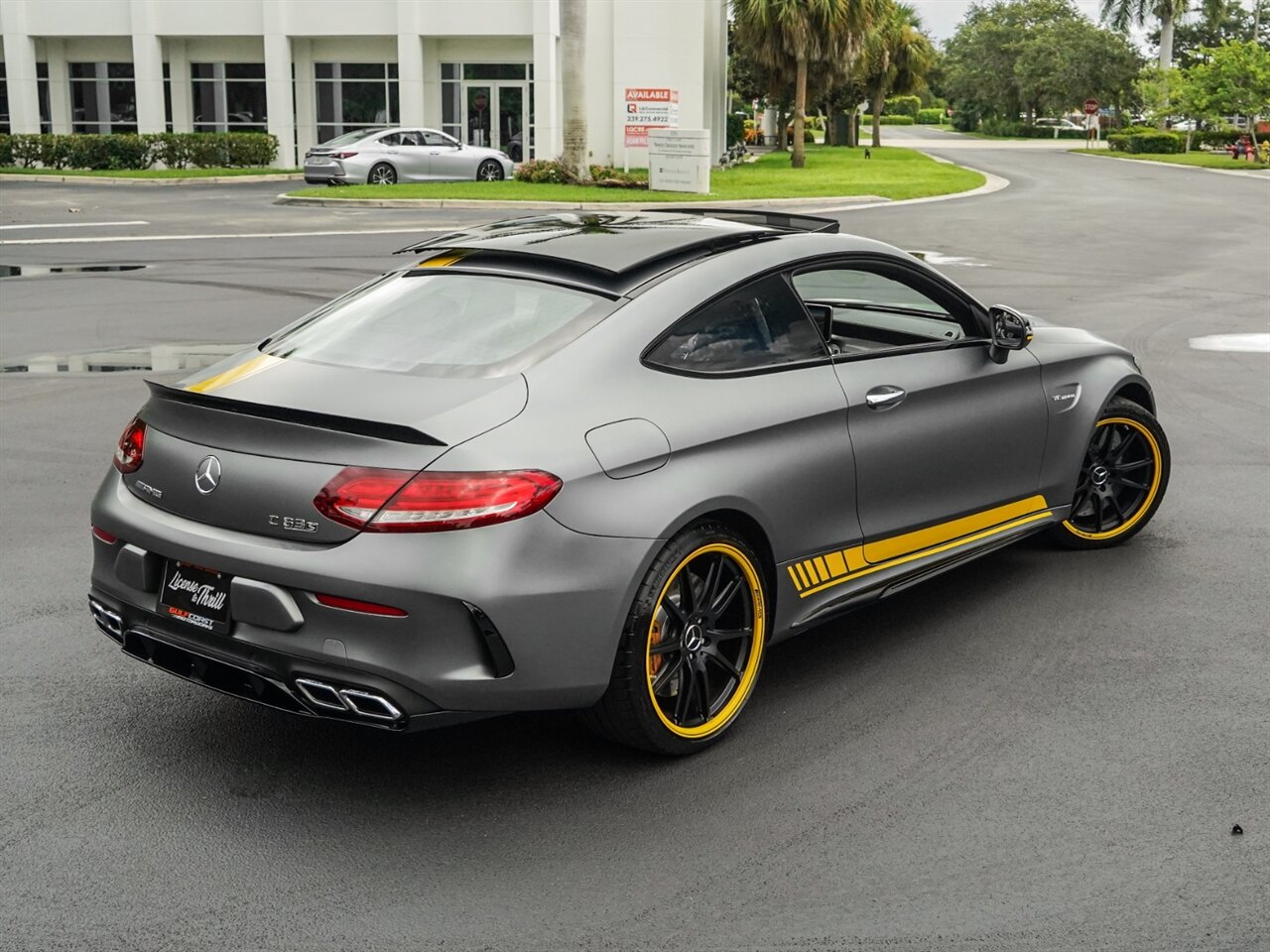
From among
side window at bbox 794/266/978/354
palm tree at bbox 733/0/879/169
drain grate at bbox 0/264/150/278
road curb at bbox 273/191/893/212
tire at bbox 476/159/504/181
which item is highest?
palm tree at bbox 733/0/879/169

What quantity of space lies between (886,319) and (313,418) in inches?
111

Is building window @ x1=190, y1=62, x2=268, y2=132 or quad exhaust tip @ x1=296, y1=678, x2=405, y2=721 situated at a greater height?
building window @ x1=190, y1=62, x2=268, y2=132

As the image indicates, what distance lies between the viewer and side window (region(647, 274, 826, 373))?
4.70 m

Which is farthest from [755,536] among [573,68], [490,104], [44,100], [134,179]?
[44,100]

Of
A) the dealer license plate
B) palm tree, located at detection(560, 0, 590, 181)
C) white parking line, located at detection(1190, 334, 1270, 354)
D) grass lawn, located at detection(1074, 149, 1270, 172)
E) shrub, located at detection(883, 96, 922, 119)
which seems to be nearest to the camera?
the dealer license plate

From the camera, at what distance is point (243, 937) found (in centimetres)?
354

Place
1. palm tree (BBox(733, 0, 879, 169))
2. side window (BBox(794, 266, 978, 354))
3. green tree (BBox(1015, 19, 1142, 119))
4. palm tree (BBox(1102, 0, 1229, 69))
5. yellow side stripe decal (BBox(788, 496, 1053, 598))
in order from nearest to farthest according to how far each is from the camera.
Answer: yellow side stripe decal (BBox(788, 496, 1053, 598))
side window (BBox(794, 266, 978, 354))
palm tree (BBox(733, 0, 879, 169))
palm tree (BBox(1102, 0, 1229, 69))
green tree (BBox(1015, 19, 1142, 119))

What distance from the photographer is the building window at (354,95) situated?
4481 centimetres

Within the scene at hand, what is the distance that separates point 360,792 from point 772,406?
1773 millimetres

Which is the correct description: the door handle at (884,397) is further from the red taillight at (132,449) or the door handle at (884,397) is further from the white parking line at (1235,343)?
the white parking line at (1235,343)

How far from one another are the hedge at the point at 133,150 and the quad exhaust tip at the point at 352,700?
131ft

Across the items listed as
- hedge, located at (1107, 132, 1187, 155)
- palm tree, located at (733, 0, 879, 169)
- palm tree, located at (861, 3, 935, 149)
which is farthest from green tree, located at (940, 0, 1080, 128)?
palm tree, located at (733, 0, 879, 169)

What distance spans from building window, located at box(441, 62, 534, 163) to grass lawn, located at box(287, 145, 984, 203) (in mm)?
6313

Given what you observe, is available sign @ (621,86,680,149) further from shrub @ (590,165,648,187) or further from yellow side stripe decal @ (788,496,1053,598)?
yellow side stripe decal @ (788,496,1053,598)
